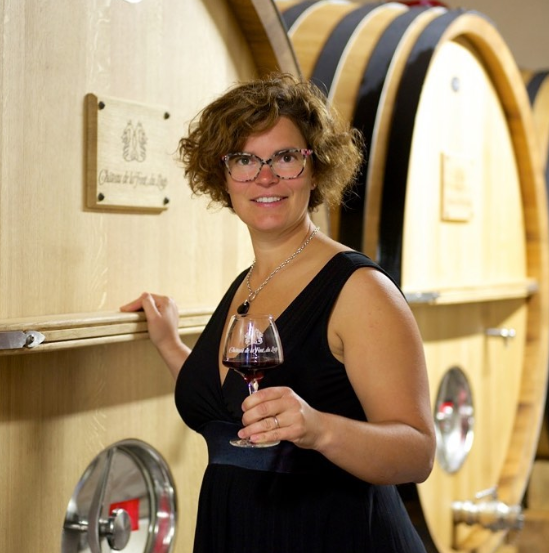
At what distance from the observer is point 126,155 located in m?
2.08

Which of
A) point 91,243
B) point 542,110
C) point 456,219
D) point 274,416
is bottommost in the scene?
point 274,416

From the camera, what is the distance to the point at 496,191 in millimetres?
3627

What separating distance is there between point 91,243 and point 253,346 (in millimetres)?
507

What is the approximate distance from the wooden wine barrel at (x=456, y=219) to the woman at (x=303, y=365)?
2.52ft

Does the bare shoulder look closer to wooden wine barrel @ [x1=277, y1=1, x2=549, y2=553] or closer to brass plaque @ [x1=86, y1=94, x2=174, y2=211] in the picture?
brass plaque @ [x1=86, y1=94, x2=174, y2=211]

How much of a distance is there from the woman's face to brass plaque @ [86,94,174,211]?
24 cm

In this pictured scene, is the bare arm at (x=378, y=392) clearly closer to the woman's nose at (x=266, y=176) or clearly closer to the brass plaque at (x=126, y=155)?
the woman's nose at (x=266, y=176)

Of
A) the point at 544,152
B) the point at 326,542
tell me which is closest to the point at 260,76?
the point at 326,542

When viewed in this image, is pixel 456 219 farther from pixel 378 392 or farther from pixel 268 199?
pixel 378 392

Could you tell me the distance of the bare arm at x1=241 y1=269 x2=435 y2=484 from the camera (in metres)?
1.61

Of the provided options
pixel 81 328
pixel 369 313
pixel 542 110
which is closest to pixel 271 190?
pixel 369 313

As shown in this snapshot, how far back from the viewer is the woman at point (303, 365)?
1.72m

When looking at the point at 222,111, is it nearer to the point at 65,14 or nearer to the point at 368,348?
the point at 65,14

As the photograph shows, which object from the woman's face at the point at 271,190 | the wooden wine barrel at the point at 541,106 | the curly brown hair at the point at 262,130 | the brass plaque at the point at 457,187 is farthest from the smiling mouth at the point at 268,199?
the wooden wine barrel at the point at 541,106
